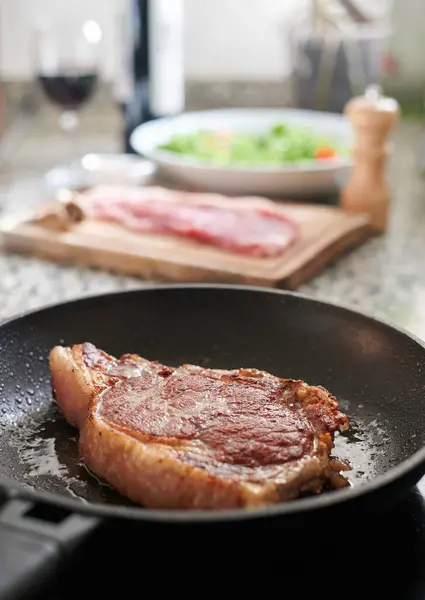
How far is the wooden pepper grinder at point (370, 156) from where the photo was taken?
1622 mm

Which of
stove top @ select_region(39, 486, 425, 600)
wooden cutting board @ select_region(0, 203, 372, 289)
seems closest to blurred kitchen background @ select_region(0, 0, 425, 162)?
wooden cutting board @ select_region(0, 203, 372, 289)

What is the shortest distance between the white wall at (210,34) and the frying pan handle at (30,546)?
2262 millimetres

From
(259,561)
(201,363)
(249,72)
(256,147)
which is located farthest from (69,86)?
(259,561)

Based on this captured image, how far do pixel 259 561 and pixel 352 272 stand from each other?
38.2 inches

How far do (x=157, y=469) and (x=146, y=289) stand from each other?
0.42 m

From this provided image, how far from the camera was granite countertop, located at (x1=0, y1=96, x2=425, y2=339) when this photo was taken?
4.52ft

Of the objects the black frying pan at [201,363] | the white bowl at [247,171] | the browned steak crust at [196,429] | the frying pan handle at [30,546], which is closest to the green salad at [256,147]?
the white bowl at [247,171]

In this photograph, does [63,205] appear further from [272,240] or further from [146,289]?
[146,289]

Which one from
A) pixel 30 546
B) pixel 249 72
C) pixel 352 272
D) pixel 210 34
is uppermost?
pixel 210 34

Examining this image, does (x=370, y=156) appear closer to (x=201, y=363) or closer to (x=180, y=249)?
(x=180, y=249)

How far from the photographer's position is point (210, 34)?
2.66 meters

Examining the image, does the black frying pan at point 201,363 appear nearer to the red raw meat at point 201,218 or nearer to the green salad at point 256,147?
the red raw meat at point 201,218

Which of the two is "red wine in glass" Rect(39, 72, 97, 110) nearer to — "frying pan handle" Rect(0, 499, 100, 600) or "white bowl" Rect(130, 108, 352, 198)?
"white bowl" Rect(130, 108, 352, 198)

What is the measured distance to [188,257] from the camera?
144 cm
